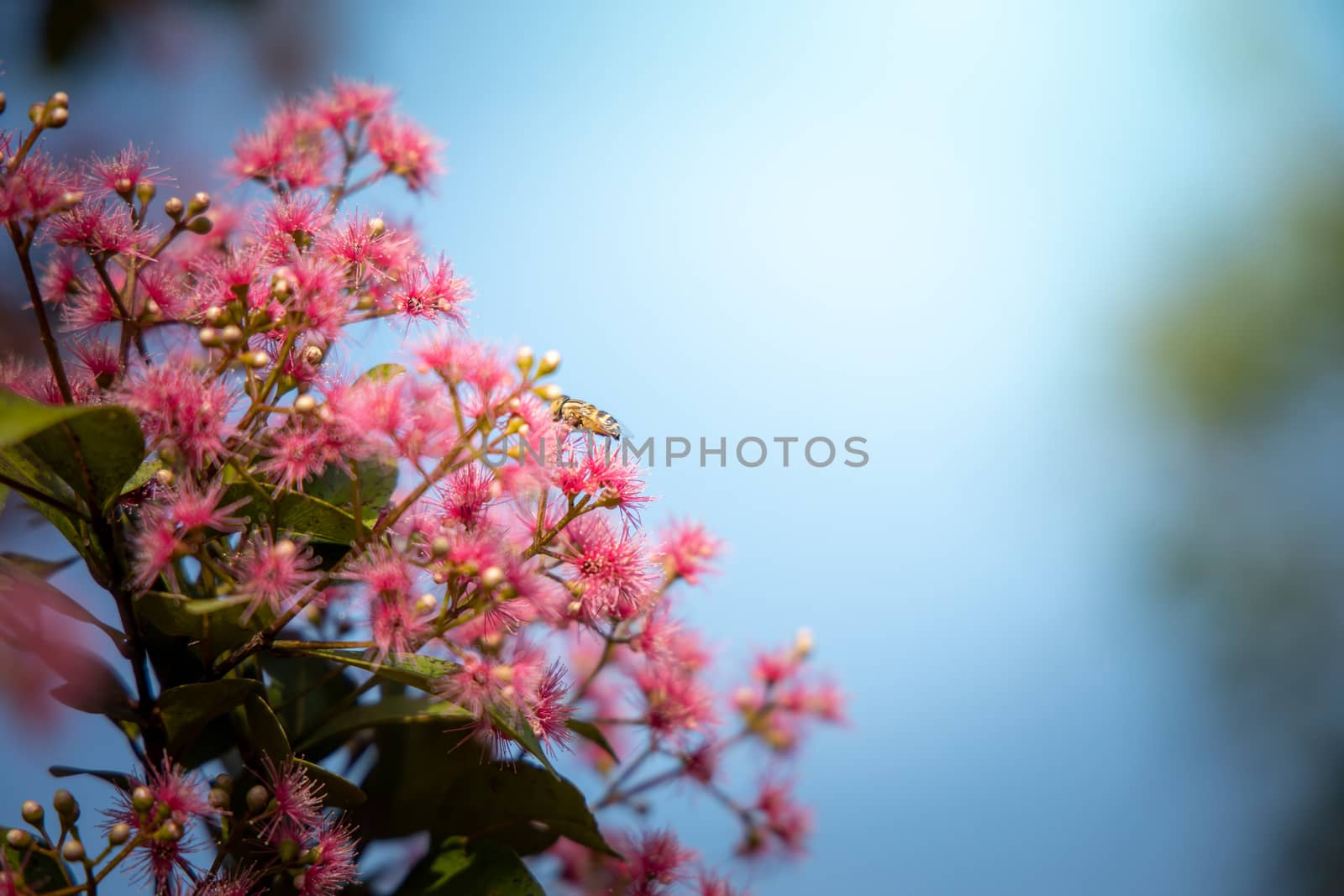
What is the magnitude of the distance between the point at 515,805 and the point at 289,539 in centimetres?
17

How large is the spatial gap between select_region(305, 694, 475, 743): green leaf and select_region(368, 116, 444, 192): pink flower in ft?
1.05

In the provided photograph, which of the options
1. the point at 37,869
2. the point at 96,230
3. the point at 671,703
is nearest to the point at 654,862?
the point at 671,703

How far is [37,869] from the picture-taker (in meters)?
0.45

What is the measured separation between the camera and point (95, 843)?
1.93 ft

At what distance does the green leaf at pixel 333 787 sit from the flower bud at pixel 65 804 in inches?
3.7

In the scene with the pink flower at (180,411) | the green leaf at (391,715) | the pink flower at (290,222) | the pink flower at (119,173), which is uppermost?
the pink flower at (119,173)

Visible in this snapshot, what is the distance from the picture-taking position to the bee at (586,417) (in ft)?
1.70

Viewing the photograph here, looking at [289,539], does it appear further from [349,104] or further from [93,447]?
[349,104]

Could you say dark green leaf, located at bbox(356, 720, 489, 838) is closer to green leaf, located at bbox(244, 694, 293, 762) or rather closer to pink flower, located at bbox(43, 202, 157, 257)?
green leaf, located at bbox(244, 694, 293, 762)

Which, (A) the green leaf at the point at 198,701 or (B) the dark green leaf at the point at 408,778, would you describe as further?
(B) the dark green leaf at the point at 408,778

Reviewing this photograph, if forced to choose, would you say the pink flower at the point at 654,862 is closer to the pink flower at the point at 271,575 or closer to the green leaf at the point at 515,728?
the green leaf at the point at 515,728

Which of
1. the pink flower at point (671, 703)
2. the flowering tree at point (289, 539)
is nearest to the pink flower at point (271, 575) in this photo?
the flowering tree at point (289, 539)

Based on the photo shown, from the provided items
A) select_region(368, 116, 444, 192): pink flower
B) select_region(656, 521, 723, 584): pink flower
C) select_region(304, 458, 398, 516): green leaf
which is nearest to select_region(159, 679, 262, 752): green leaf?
select_region(304, 458, 398, 516): green leaf

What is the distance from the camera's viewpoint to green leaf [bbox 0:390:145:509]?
0.36 meters
